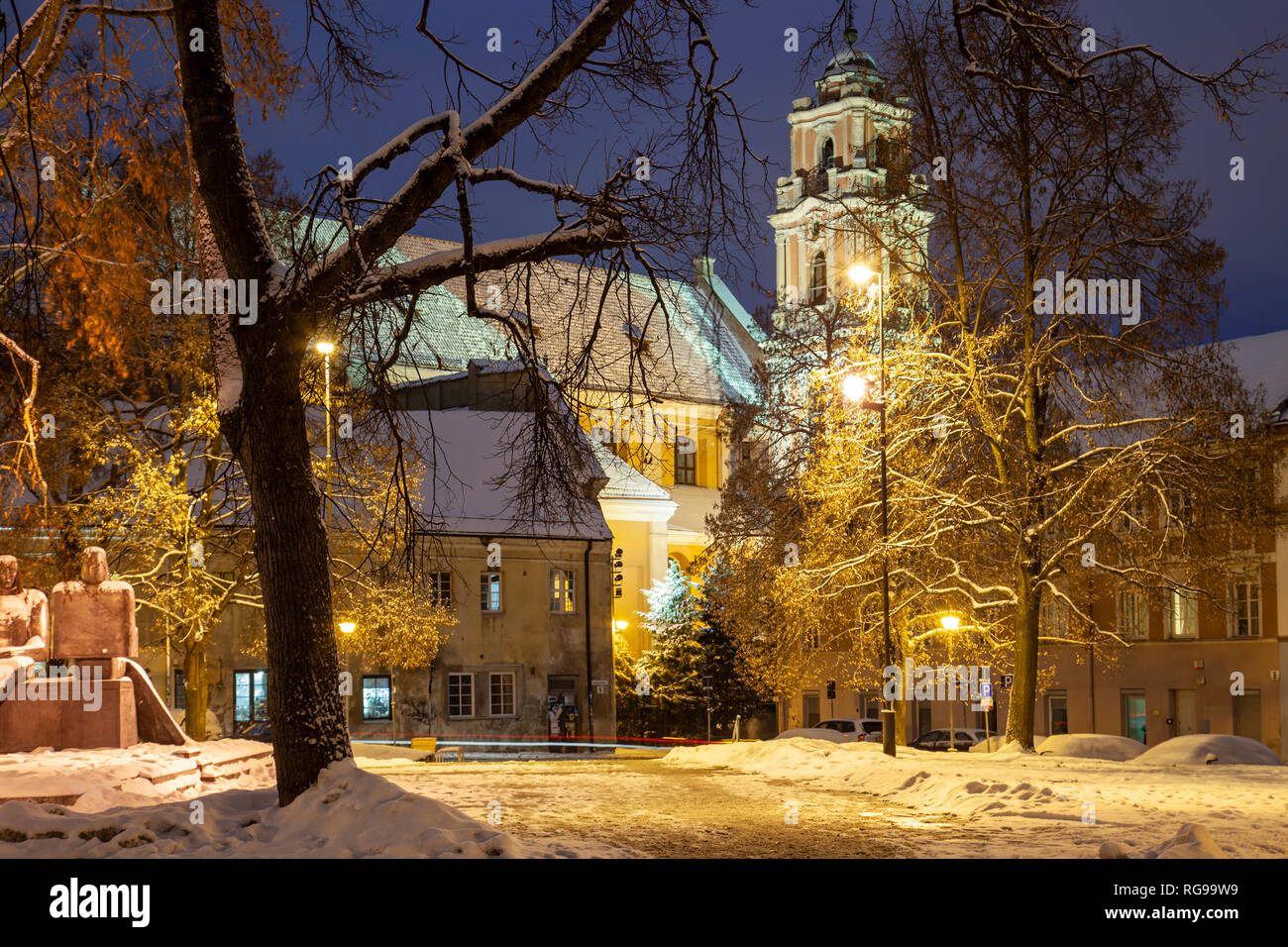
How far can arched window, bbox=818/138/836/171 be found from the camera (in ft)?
236

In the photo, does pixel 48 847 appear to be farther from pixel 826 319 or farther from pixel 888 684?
pixel 826 319

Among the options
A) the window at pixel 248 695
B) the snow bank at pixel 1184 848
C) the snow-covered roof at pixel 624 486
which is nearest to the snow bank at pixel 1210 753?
the snow bank at pixel 1184 848

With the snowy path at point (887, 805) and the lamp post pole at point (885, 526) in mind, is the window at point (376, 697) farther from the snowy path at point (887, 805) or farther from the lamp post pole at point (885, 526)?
the lamp post pole at point (885, 526)

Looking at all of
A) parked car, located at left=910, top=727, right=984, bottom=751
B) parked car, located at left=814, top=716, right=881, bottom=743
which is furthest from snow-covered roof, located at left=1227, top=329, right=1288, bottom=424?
parked car, located at left=814, top=716, right=881, bottom=743

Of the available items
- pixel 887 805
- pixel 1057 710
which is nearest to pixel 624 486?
pixel 1057 710

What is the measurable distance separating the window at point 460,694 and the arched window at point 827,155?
37.6 meters

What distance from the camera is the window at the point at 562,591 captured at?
4700 centimetres

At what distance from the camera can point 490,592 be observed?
4641cm

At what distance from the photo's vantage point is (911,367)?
86.5 feet

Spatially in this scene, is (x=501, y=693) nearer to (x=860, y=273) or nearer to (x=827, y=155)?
(x=860, y=273)

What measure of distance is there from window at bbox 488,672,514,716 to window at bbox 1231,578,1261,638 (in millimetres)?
25034

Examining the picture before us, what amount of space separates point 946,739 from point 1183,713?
839cm
